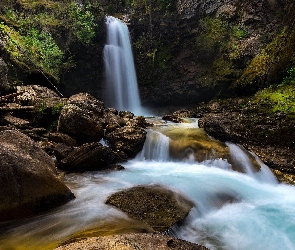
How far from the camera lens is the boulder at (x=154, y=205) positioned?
4659 millimetres

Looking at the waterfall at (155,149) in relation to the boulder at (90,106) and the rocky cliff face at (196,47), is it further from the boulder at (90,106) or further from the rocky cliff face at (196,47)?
the rocky cliff face at (196,47)

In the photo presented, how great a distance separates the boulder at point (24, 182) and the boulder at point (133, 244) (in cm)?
166

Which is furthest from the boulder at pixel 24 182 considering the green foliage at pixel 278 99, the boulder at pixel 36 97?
the green foliage at pixel 278 99

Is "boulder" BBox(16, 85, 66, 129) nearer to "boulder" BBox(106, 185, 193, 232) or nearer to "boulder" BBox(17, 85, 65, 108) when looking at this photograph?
"boulder" BBox(17, 85, 65, 108)

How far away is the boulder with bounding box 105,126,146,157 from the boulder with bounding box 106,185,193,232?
11.5ft

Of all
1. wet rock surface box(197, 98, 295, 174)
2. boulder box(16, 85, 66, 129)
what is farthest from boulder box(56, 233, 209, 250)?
boulder box(16, 85, 66, 129)

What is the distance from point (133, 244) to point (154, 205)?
1959mm

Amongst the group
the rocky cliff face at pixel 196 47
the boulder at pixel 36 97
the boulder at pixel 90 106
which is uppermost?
the rocky cliff face at pixel 196 47

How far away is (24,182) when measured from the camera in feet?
15.2

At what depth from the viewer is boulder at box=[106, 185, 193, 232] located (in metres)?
4.66

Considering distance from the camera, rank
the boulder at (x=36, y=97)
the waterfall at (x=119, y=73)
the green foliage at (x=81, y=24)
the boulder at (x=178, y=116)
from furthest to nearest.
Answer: the waterfall at (x=119, y=73) < the green foliage at (x=81, y=24) < the boulder at (x=178, y=116) < the boulder at (x=36, y=97)

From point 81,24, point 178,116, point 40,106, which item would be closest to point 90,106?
point 40,106

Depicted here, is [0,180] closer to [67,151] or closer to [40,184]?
[40,184]

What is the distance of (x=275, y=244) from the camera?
498cm
